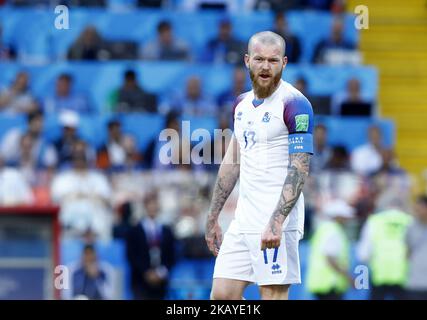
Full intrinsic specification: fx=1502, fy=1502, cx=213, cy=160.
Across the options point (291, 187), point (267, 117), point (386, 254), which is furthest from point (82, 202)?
point (291, 187)

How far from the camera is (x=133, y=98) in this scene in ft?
62.8

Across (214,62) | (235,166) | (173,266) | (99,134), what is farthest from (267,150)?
(214,62)

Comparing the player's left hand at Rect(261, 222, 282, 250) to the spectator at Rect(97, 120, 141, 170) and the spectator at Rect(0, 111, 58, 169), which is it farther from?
the spectator at Rect(0, 111, 58, 169)

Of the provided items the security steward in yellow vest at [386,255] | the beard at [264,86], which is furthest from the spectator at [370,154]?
the beard at [264,86]

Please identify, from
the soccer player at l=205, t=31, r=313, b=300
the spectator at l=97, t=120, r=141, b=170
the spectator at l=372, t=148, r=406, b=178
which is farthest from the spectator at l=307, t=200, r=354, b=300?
the soccer player at l=205, t=31, r=313, b=300

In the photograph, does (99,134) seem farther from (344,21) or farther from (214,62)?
(344,21)

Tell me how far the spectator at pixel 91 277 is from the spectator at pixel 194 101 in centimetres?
286

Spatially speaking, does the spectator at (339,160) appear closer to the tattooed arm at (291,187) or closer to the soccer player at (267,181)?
the soccer player at (267,181)

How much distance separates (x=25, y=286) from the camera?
16766mm

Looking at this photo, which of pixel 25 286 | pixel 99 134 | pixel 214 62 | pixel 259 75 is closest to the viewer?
pixel 259 75

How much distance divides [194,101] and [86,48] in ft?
6.29

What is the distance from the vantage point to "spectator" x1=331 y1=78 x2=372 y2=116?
19.1m

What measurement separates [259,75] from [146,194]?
7.22 meters

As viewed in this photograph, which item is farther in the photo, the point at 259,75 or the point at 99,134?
the point at 99,134
